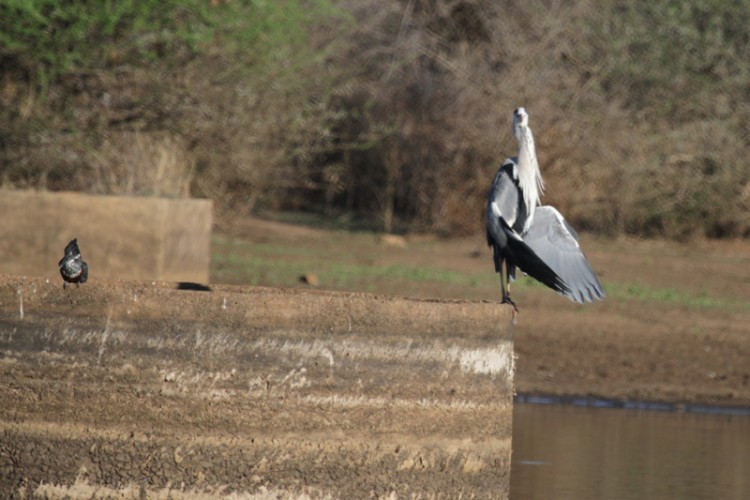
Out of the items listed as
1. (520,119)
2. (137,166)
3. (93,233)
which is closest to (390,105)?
(137,166)

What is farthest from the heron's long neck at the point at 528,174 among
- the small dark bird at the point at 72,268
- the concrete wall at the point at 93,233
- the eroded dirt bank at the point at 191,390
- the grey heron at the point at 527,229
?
the concrete wall at the point at 93,233

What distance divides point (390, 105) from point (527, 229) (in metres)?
11.6

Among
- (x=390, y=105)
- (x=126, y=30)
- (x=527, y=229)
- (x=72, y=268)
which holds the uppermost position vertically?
(x=126, y=30)

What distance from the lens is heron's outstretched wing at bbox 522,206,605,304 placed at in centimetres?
795

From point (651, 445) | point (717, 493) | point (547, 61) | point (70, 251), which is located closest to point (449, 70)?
point (547, 61)

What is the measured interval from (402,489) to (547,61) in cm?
1348

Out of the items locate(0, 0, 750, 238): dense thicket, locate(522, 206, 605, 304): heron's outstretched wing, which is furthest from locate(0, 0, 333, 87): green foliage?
locate(522, 206, 605, 304): heron's outstretched wing

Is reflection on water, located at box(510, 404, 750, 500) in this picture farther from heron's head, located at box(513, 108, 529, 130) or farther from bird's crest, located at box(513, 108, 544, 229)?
heron's head, located at box(513, 108, 529, 130)

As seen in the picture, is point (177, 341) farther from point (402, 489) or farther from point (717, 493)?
point (717, 493)

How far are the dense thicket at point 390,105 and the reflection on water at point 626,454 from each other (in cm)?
574

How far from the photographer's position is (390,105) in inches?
768

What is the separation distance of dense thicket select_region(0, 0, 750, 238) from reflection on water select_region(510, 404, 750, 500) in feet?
18.8

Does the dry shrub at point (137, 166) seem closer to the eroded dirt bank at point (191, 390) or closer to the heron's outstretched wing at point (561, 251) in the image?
the heron's outstretched wing at point (561, 251)

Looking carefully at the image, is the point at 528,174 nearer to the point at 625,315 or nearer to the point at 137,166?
the point at 625,315
